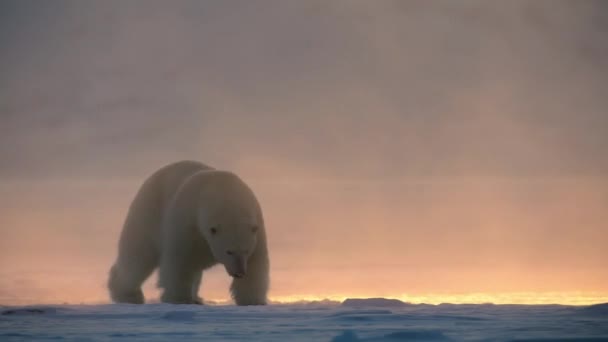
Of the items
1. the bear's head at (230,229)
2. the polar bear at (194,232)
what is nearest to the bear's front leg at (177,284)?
the polar bear at (194,232)

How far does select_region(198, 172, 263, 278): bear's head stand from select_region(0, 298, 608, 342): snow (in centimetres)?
231

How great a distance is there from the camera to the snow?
5602 millimetres

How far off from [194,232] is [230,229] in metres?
0.74

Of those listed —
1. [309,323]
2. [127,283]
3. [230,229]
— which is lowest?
[309,323]

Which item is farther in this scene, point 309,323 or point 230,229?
point 230,229

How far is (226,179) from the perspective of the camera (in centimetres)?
1084

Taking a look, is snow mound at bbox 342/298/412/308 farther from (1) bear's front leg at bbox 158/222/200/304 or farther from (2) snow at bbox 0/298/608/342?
(1) bear's front leg at bbox 158/222/200/304

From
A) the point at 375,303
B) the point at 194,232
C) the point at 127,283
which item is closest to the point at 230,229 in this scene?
the point at 194,232

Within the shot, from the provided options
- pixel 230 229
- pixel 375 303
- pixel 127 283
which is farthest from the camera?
pixel 127 283

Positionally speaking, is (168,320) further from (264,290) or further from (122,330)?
(264,290)

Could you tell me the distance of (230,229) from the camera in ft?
33.8

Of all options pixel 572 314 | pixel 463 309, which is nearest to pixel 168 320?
pixel 463 309

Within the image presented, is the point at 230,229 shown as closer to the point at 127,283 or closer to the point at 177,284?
the point at 177,284

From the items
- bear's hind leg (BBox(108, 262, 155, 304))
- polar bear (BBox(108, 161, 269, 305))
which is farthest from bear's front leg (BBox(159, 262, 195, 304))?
bear's hind leg (BBox(108, 262, 155, 304))
